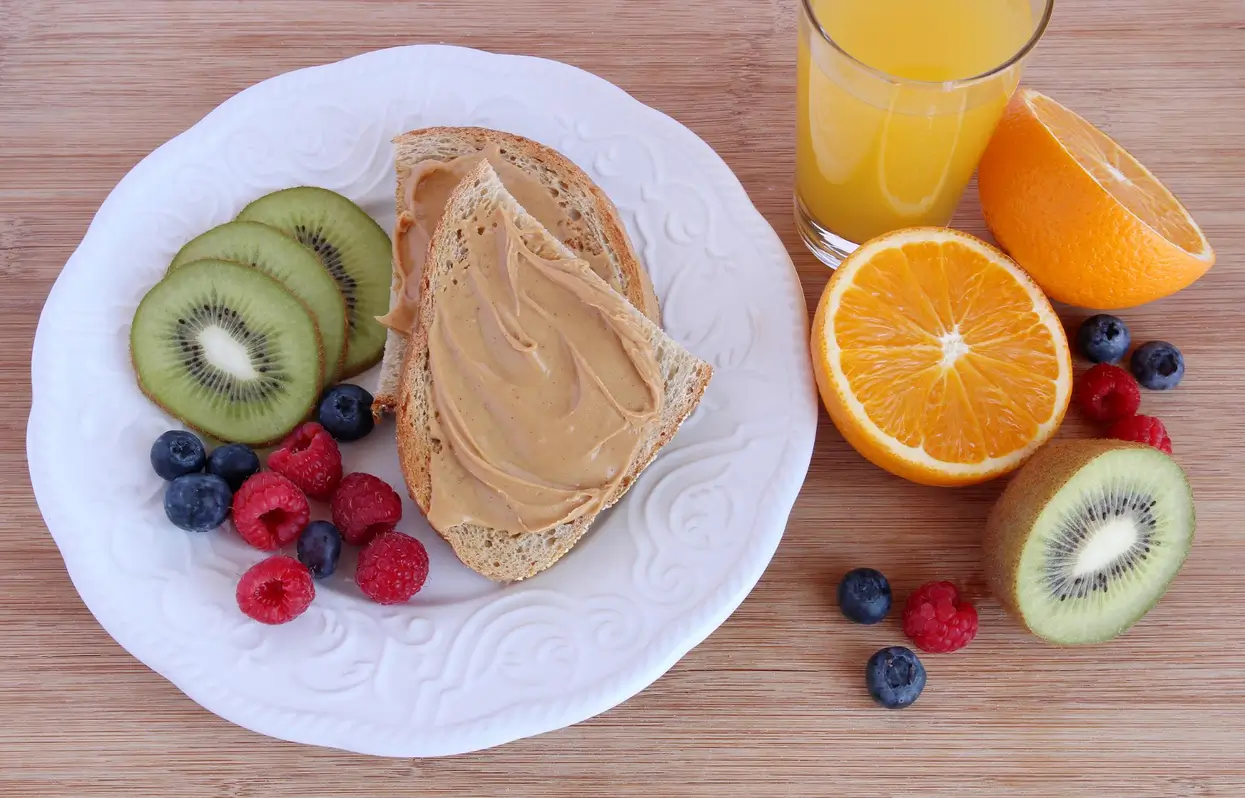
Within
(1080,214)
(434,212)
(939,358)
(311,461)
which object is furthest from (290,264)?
(1080,214)

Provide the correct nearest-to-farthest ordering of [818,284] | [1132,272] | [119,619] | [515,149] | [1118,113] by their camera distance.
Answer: [119,619]
[1132,272]
[515,149]
[818,284]
[1118,113]

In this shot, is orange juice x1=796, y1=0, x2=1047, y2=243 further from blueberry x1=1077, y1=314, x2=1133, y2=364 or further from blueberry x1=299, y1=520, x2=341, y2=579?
blueberry x1=299, y1=520, x2=341, y2=579

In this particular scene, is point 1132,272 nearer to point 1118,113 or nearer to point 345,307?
point 1118,113

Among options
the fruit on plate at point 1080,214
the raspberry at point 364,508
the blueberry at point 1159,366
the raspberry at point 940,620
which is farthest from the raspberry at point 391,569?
the blueberry at point 1159,366

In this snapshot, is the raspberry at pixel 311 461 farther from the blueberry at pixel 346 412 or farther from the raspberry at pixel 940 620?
the raspberry at pixel 940 620

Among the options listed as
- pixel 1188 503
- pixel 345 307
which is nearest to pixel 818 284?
pixel 1188 503

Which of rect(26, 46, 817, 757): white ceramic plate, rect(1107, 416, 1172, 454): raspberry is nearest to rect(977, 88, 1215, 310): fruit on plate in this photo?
rect(1107, 416, 1172, 454): raspberry

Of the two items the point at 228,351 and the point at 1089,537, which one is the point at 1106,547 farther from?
the point at 228,351
